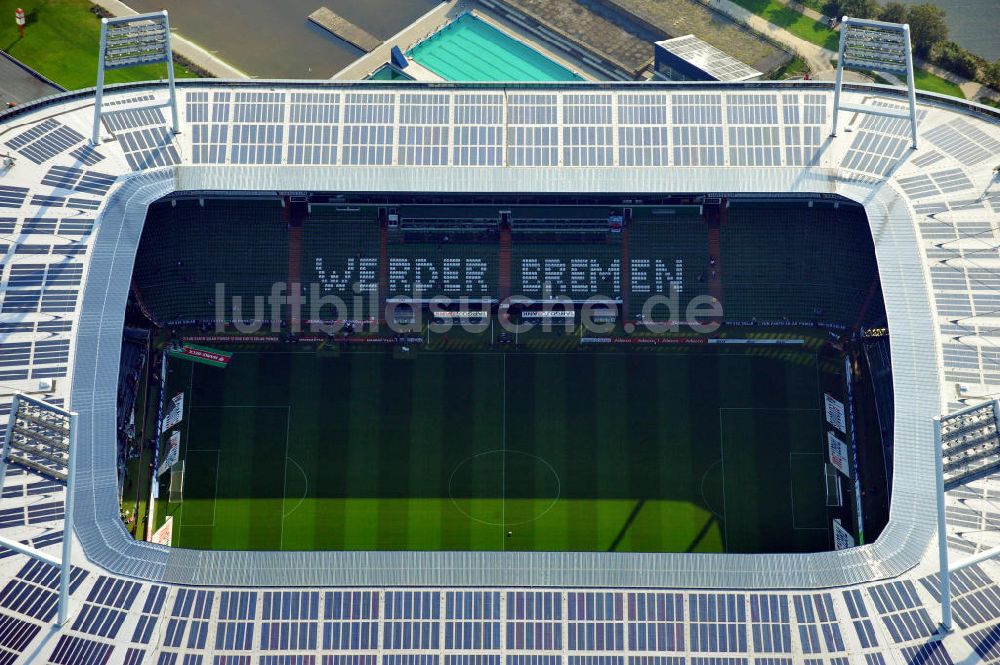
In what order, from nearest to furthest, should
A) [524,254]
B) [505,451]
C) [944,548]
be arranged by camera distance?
[944,548] → [505,451] → [524,254]

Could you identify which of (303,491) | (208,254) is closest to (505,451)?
(303,491)


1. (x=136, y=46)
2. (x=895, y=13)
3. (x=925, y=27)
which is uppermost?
(x=895, y=13)

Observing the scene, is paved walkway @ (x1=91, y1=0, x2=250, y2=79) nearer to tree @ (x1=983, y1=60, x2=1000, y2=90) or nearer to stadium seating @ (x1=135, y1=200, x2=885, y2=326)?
stadium seating @ (x1=135, y1=200, x2=885, y2=326)

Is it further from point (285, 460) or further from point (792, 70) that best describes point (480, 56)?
point (285, 460)

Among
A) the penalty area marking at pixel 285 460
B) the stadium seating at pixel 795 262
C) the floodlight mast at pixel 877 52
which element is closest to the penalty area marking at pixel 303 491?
the penalty area marking at pixel 285 460

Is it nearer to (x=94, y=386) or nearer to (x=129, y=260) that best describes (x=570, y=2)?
(x=129, y=260)

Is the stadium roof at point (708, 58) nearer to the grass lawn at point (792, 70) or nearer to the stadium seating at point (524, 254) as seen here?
the grass lawn at point (792, 70)

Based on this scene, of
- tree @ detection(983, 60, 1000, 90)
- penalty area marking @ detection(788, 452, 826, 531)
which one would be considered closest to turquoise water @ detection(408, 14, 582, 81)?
tree @ detection(983, 60, 1000, 90)

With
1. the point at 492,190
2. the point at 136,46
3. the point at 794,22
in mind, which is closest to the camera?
the point at 136,46
